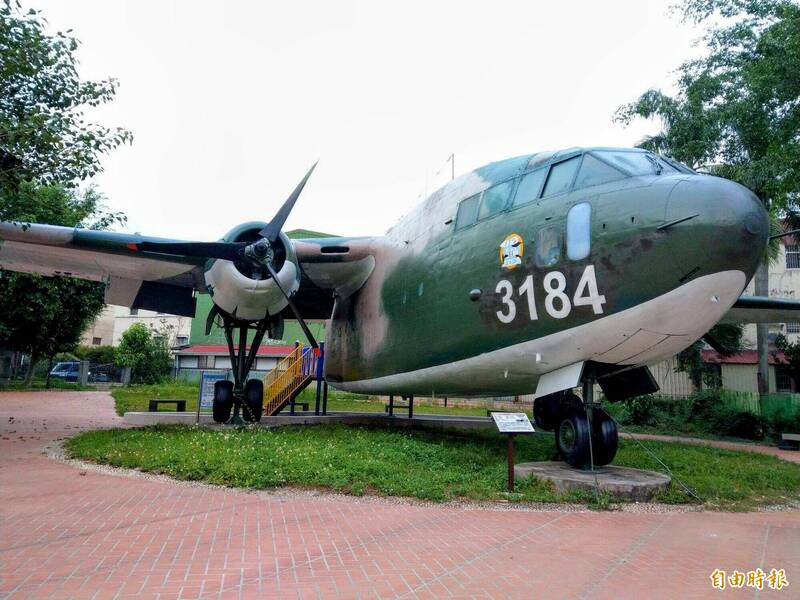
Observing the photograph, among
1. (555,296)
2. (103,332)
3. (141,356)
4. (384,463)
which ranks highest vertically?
(103,332)

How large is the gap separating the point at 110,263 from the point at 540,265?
10183 mm

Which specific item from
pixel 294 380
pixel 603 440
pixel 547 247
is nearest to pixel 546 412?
pixel 603 440

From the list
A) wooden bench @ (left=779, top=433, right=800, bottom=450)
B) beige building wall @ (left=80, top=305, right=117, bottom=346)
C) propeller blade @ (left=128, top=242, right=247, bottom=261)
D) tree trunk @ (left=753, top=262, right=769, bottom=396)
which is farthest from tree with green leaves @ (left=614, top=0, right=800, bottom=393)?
beige building wall @ (left=80, top=305, right=117, bottom=346)

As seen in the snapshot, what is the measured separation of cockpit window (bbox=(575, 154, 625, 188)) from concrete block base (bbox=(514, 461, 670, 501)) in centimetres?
392

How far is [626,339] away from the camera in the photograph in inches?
276

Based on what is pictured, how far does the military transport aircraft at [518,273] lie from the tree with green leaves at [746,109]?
606 centimetres

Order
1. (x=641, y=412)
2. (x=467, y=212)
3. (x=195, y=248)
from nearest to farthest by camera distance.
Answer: (x=467, y=212), (x=195, y=248), (x=641, y=412)

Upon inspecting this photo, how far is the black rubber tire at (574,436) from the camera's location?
25.1 feet

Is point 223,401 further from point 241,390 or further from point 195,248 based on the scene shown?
point 195,248

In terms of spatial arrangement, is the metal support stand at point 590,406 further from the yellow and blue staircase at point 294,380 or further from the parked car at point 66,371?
the parked car at point 66,371

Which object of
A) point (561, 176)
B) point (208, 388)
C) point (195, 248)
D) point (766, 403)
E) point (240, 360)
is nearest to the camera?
point (561, 176)

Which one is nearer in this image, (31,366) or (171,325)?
(31,366)

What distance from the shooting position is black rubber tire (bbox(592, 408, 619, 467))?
26.2 ft

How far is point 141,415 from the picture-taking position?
14367mm
